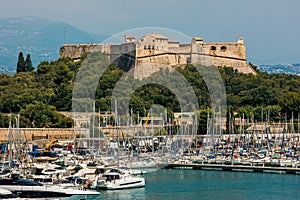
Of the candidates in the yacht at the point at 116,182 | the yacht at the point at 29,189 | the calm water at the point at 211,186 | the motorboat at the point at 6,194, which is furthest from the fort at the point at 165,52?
the motorboat at the point at 6,194

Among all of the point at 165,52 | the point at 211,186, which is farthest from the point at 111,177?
the point at 165,52

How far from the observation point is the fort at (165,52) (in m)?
52.0

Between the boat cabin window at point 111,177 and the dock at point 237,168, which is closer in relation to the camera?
the boat cabin window at point 111,177

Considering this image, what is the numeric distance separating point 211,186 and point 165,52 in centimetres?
2511

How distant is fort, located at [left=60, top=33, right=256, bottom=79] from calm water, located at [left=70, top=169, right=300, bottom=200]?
530 inches

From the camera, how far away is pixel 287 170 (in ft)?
113

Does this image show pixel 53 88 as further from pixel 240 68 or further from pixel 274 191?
pixel 274 191

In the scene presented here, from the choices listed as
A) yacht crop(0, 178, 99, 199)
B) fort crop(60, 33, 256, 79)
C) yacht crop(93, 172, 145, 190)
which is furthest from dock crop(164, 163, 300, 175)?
yacht crop(0, 178, 99, 199)

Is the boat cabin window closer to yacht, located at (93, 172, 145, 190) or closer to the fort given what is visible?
yacht, located at (93, 172, 145, 190)

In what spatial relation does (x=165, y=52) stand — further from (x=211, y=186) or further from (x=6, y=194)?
(x=6, y=194)

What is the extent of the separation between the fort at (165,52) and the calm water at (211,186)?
13.5 meters

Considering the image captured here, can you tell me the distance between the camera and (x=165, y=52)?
55.2 m

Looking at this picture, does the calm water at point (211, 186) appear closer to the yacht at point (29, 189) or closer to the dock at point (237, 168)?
the dock at point (237, 168)

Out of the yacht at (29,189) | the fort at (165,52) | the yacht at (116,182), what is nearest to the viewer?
the yacht at (29,189)
